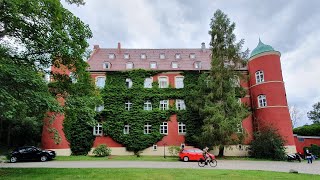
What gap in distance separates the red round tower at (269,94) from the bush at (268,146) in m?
1.37

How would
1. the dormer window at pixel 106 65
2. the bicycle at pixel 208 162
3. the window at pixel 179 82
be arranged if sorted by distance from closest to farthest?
1. the bicycle at pixel 208 162
2. the window at pixel 179 82
3. the dormer window at pixel 106 65

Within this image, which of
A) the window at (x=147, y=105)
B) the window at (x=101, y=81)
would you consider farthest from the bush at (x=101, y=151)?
the window at (x=101, y=81)

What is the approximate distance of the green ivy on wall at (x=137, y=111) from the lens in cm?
2908

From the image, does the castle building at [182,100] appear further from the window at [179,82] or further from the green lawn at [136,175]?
the green lawn at [136,175]

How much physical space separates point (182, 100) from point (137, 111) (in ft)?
19.4

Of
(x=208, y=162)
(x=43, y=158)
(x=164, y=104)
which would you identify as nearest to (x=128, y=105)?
(x=164, y=104)

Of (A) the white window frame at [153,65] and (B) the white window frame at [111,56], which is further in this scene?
(B) the white window frame at [111,56]

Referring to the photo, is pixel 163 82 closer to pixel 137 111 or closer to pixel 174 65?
pixel 174 65

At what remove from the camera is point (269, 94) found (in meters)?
29.5

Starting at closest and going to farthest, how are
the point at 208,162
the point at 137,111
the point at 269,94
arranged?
1. the point at 208,162
2. the point at 269,94
3. the point at 137,111

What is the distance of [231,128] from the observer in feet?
Answer: 82.0

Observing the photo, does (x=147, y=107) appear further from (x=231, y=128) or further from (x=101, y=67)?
(x=231, y=128)

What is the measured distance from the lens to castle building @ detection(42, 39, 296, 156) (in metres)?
28.5

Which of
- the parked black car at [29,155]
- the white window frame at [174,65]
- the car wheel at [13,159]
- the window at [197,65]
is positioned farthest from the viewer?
the white window frame at [174,65]
